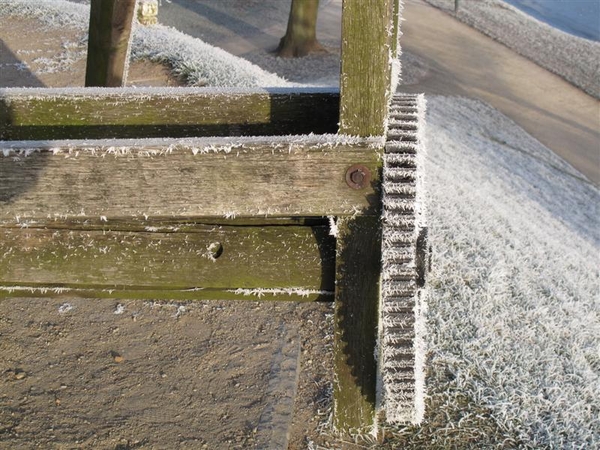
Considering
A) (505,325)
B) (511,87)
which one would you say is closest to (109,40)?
(505,325)

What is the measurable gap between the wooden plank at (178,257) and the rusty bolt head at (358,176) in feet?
1.12

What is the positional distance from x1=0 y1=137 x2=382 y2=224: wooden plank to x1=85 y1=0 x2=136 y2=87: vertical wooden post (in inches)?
129

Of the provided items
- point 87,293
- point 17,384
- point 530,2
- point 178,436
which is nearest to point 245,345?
point 178,436

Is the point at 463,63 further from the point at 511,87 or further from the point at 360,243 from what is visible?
the point at 360,243

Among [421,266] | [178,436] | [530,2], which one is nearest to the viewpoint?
[421,266]

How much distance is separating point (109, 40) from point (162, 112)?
263 cm

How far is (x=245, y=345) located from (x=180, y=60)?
6.04 metres

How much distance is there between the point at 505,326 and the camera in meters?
4.32

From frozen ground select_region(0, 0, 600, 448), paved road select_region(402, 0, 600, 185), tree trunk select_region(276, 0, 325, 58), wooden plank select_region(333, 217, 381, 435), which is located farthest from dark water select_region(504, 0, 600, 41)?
wooden plank select_region(333, 217, 381, 435)

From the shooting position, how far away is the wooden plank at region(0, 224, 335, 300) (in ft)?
7.63

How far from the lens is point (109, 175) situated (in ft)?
6.68

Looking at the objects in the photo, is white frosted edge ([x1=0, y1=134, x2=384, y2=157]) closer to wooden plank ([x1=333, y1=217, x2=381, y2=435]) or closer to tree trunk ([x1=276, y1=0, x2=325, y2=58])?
wooden plank ([x1=333, y1=217, x2=381, y2=435])

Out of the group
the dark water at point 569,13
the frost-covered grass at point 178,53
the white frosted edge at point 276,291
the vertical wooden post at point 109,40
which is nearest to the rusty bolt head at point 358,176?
the white frosted edge at point 276,291

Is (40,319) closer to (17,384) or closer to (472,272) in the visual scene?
(17,384)
